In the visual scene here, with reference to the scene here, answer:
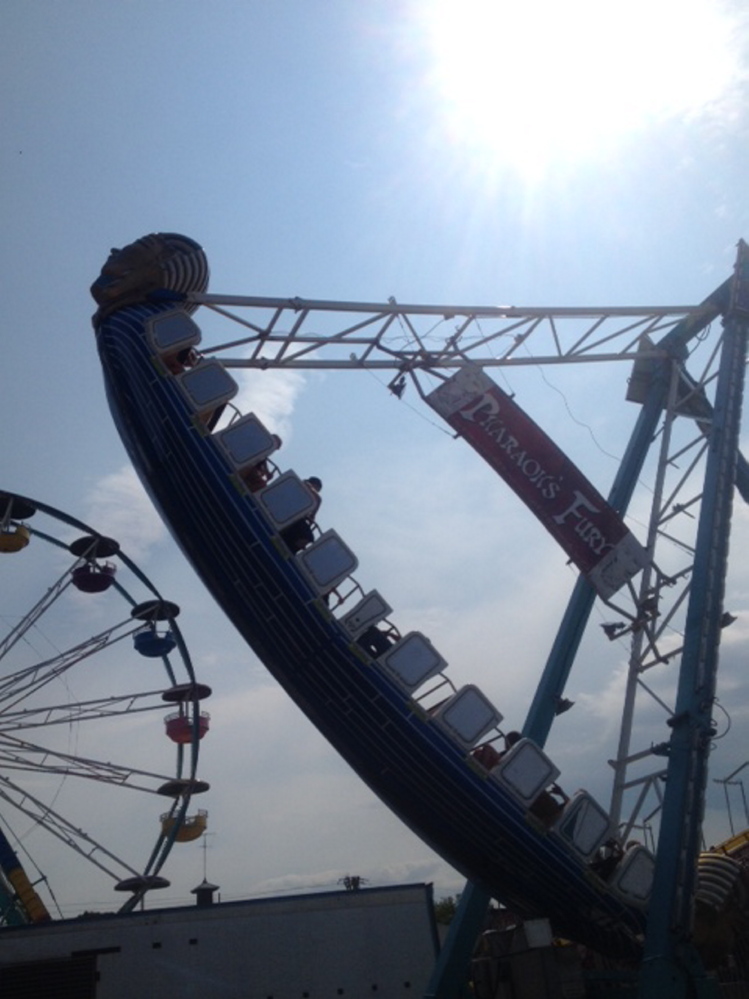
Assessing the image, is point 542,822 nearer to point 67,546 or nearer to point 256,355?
point 256,355

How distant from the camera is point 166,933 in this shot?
22016 millimetres

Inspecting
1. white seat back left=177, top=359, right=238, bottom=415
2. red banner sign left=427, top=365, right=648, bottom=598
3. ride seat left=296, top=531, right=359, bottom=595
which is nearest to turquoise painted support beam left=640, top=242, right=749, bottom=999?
red banner sign left=427, top=365, right=648, bottom=598

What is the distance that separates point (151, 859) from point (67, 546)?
952 cm

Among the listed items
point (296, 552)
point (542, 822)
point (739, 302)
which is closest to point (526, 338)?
point (739, 302)

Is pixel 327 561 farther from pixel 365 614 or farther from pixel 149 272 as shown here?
pixel 149 272

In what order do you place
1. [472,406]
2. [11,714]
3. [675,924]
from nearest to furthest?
1. [675,924]
2. [472,406]
3. [11,714]

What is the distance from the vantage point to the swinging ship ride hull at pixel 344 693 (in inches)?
628

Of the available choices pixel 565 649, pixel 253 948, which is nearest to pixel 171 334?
pixel 565 649

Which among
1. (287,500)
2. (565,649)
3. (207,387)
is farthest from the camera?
(565,649)

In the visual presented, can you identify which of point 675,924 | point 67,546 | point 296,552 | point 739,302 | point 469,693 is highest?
point 67,546

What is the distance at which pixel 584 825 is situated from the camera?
54.2 feet

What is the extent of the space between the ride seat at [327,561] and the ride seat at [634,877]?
22.8 feet

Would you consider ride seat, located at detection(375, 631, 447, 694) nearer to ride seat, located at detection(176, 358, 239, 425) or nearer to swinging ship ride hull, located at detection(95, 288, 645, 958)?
swinging ship ride hull, located at detection(95, 288, 645, 958)

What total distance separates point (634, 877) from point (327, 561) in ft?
25.1
